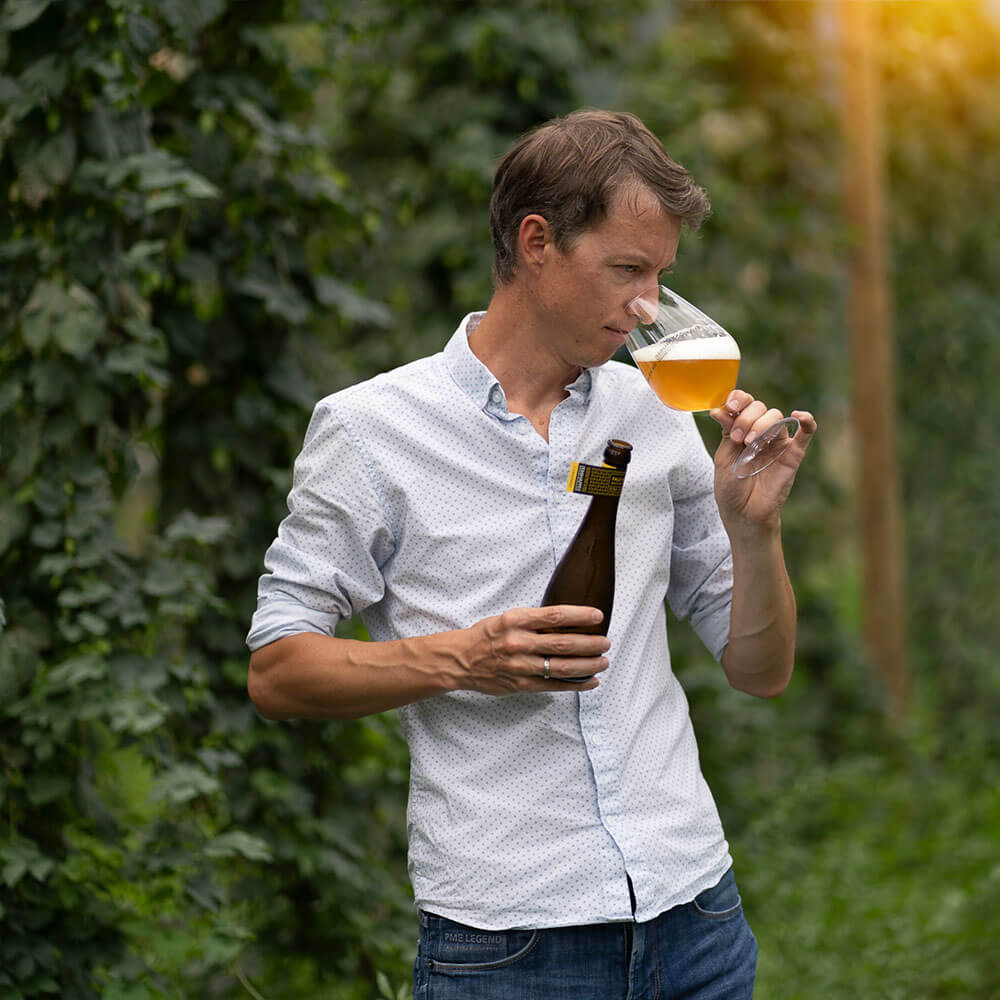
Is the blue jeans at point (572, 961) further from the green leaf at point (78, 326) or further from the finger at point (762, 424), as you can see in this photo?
the green leaf at point (78, 326)

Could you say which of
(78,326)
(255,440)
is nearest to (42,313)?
(78,326)

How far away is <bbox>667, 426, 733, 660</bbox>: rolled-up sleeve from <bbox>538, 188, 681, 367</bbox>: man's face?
0.89 ft

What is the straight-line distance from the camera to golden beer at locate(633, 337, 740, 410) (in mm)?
1756

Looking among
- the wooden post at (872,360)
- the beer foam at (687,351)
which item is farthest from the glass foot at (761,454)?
the wooden post at (872,360)

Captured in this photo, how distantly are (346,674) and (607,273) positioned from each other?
2.00 feet

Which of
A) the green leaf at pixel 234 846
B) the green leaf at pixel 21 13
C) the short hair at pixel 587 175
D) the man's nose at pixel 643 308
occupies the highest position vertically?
the green leaf at pixel 21 13

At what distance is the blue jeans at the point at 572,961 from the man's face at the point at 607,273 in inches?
29.4

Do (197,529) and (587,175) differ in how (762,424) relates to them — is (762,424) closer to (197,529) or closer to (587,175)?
(587,175)

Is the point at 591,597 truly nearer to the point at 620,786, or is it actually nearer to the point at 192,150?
the point at 620,786

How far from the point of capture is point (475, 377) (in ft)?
5.94

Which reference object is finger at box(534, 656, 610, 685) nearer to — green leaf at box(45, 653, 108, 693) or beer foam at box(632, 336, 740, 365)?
beer foam at box(632, 336, 740, 365)

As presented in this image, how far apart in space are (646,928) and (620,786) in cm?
18

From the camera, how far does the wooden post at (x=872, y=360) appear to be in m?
5.91

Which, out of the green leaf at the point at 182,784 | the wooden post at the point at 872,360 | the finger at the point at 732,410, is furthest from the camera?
the wooden post at the point at 872,360
